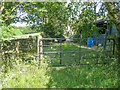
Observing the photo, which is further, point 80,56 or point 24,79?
point 80,56

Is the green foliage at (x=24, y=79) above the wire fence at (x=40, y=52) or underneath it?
underneath

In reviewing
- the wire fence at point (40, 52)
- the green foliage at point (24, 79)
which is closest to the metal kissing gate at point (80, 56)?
the wire fence at point (40, 52)

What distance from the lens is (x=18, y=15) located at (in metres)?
3.46

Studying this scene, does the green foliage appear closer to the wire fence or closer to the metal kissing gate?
the wire fence

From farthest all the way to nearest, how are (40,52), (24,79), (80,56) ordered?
(80,56)
(40,52)
(24,79)

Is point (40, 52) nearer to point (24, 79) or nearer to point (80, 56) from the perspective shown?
point (24, 79)

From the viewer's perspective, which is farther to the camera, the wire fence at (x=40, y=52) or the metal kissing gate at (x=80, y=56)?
the metal kissing gate at (x=80, y=56)

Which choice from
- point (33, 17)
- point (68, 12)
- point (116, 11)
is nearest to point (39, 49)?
point (33, 17)

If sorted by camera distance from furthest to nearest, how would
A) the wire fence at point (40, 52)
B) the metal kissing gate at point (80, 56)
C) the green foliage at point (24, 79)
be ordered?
1. the metal kissing gate at point (80, 56)
2. the wire fence at point (40, 52)
3. the green foliage at point (24, 79)

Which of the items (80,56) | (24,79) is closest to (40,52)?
(24,79)

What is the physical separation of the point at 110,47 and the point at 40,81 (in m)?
4.39

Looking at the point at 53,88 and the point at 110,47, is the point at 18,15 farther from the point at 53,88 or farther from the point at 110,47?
the point at 110,47

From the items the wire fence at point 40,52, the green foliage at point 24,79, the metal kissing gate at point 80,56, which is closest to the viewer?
the green foliage at point 24,79

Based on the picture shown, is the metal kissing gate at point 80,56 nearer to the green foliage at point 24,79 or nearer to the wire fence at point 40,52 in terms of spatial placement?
the wire fence at point 40,52
